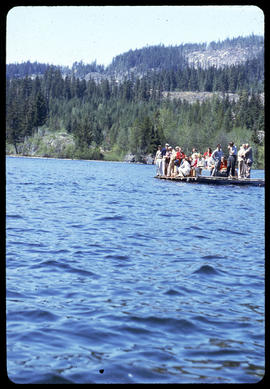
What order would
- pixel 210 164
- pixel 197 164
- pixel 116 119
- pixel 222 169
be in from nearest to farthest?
pixel 222 169, pixel 197 164, pixel 210 164, pixel 116 119

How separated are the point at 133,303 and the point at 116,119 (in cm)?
13641

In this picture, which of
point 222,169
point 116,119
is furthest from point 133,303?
point 116,119

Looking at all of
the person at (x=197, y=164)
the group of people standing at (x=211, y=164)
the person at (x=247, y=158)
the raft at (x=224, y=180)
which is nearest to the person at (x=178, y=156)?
the group of people standing at (x=211, y=164)

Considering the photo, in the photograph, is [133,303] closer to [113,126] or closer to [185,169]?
[185,169]

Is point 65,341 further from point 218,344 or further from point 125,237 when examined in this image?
point 125,237

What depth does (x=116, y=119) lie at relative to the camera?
14112 centimetres

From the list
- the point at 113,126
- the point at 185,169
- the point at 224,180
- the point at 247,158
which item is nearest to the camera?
the point at 224,180

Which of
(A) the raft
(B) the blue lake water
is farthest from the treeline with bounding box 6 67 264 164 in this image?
(B) the blue lake water

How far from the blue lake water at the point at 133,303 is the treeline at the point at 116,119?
8075cm

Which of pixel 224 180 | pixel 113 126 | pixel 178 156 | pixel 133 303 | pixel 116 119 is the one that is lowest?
pixel 133 303

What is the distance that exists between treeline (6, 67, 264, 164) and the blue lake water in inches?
3179

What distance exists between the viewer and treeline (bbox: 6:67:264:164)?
110m

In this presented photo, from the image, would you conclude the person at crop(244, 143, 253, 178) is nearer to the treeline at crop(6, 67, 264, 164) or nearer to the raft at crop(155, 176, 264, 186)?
the raft at crop(155, 176, 264, 186)

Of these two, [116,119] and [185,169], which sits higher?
[116,119]
